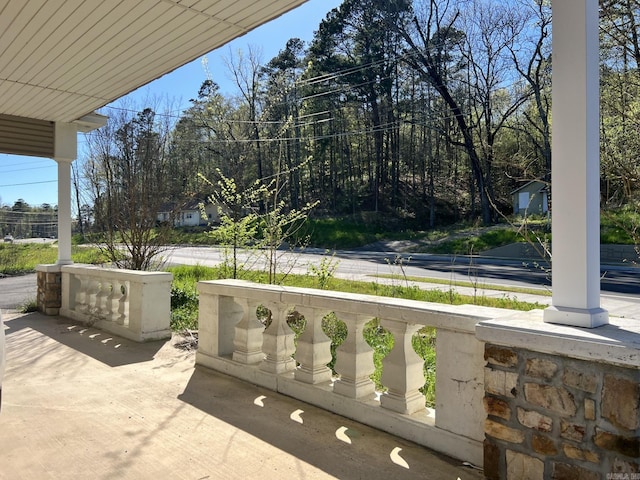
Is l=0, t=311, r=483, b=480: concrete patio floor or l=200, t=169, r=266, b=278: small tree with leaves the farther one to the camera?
l=200, t=169, r=266, b=278: small tree with leaves

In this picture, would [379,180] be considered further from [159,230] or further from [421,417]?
[421,417]

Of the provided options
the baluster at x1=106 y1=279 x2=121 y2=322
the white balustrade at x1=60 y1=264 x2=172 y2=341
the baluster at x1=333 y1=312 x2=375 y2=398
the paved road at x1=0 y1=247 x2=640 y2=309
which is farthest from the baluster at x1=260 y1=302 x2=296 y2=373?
the paved road at x1=0 y1=247 x2=640 y2=309

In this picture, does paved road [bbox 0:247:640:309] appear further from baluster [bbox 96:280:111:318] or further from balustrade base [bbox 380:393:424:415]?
balustrade base [bbox 380:393:424:415]

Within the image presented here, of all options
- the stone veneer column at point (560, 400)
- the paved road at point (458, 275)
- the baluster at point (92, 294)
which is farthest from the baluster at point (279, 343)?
the baluster at point (92, 294)

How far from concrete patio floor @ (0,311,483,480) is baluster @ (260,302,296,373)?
0.63ft

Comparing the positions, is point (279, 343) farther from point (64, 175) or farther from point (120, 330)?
point (64, 175)

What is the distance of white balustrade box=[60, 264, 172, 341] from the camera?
174 inches

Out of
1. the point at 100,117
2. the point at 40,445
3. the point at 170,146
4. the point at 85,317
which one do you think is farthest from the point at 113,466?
the point at 170,146

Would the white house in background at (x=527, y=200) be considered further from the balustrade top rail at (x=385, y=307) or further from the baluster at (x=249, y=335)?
the balustrade top rail at (x=385, y=307)

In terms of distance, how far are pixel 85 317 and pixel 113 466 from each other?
3837mm

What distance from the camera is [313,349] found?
106 inches

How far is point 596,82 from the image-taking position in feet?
5.74

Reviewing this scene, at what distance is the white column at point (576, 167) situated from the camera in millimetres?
1707

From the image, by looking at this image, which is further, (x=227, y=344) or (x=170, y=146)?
(x=170, y=146)
